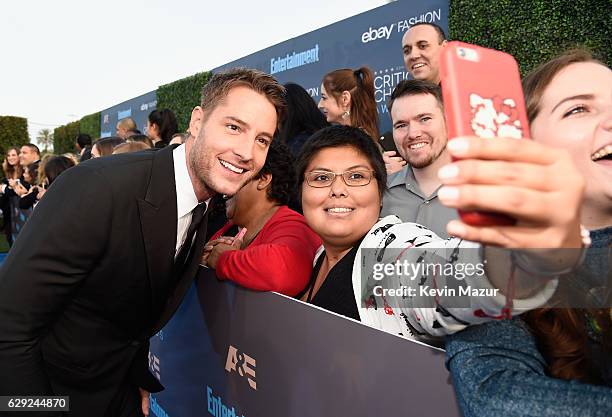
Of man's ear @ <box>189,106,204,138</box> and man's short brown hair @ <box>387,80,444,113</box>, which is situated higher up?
man's short brown hair @ <box>387,80,444,113</box>

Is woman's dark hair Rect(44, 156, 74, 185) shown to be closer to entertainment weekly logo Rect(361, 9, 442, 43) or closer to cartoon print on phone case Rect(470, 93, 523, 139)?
entertainment weekly logo Rect(361, 9, 442, 43)

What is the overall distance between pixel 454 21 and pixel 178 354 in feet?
18.0

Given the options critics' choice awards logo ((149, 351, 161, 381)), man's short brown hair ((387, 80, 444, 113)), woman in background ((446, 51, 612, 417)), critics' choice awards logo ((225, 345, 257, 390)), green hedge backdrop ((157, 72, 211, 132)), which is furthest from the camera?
green hedge backdrop ((157, 72, 211, 132))

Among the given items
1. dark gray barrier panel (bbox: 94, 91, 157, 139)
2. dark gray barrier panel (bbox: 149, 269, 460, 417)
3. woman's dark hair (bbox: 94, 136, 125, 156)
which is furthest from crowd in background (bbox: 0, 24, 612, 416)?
dark gray barrier panel (bbox: 94, 91, 157, 139)

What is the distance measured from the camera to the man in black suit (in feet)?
5.33

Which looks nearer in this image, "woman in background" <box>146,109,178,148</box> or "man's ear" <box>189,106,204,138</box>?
"man's ear" <box>189,106,204,138</box>

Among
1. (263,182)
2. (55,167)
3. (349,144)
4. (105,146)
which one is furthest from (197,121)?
(55,167)

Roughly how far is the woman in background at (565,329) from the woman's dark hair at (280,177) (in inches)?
61.3

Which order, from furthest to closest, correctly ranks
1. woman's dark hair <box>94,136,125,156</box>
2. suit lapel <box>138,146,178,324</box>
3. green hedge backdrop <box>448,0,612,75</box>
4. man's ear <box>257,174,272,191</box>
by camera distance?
woman's dark hair <box>94,136,125,156</box> → green hedge backdrop <box>448,0,612,75</box> → man's ear <box>257,174,272,191</box> → suit lapel <box>138,146,178,324</box>

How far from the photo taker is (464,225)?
0.68 metres

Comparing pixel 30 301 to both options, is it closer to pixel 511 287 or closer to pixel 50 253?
pixel 50 253

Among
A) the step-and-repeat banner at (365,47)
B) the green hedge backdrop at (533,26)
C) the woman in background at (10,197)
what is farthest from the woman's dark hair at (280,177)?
the woman in background at (10,197)

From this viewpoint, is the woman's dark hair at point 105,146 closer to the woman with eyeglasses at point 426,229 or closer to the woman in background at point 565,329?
the woman with eyeglasses at point 426,229

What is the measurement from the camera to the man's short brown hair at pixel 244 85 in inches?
83.3
